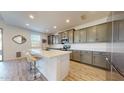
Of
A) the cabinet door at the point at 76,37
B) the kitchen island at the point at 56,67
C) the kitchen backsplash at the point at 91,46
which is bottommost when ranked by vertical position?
the kitchen island at the point at 56,67

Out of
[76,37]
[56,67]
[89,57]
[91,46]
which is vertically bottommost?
[56,67]

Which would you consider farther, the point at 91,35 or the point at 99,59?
the point at 91,35

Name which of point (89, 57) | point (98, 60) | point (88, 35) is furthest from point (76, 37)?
point (98, 60)

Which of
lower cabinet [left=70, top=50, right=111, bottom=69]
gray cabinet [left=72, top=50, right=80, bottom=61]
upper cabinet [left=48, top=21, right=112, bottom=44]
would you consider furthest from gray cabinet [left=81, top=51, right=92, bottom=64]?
upper cabinet [left=48, top=21, right=112, bottom=44]

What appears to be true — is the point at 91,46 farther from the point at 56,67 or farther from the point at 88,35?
the point at 56,67

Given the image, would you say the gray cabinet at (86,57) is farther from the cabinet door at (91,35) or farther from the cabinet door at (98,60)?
the cabinet door at (91,35)

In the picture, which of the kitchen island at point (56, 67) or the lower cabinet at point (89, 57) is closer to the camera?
the kitchen island at point (56, 67)

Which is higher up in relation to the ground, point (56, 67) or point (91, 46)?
point (91, 46)

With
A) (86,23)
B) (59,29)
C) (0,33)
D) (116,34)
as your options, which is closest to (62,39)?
(59,29)

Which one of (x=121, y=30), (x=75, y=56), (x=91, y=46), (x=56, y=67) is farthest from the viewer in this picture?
(x=91, y=46)

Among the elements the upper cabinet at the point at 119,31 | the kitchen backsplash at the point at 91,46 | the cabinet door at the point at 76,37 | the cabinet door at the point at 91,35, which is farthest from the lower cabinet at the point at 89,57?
the upper cabinet at the point at 119,31

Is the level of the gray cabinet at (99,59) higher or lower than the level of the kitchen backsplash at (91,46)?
lower
